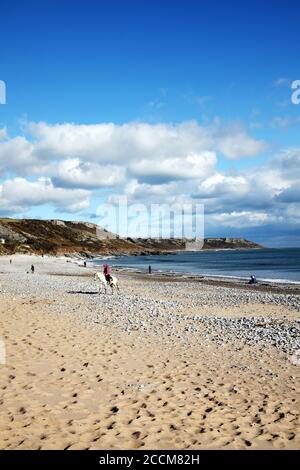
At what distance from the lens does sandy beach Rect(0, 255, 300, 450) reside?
25.0 feet

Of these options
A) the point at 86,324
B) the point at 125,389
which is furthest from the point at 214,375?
the point at 86,324

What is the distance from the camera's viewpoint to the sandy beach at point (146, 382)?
762 cm

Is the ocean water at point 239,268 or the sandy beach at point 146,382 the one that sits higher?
the sandy beach at point 146,382

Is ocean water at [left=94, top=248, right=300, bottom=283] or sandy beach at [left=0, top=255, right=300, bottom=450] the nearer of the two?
sandy beach at [left=0, top=255, right=300, bottom=450]

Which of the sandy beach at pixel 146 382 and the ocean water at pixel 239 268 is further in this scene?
the ocean water at pixel 239 268

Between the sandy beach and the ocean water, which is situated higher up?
the sandy beach

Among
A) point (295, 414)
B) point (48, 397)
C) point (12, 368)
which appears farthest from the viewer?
point (12, 368)

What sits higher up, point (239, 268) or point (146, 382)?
point (146, 382)

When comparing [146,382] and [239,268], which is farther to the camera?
[239,268]

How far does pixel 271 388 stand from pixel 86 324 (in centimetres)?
1016

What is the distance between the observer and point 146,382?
1076 centimetres
